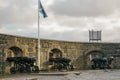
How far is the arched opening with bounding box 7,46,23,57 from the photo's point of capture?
122 feet

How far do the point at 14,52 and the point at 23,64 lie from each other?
2.65m

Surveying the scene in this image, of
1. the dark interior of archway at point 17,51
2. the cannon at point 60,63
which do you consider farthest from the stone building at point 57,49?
the cannon at point 60,63

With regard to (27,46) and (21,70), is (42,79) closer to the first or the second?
(21,70)

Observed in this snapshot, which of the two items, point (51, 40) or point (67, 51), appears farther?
point (67, 51)

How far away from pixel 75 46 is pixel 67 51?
54.2 inches

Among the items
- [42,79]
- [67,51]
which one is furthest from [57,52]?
[42,79]

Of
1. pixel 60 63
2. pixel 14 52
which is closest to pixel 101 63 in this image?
pixel 60 63

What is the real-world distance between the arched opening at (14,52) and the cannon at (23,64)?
3.94 ft

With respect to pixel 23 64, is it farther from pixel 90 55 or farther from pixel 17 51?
pixel 90 55

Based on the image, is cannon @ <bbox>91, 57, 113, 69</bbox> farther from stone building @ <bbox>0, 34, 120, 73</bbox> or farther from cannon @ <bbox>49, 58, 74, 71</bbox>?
cannon @ <bbox>49, 58, 74, 71</bbox>

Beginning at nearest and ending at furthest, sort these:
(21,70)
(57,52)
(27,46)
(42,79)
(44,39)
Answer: (42,79)
(21,70)
(27,46)
(44,39)
(57,52)

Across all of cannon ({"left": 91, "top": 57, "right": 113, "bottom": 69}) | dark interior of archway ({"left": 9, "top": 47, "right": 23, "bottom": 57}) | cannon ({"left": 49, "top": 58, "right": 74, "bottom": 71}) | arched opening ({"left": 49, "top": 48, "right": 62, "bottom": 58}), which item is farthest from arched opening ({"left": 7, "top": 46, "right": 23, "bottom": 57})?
cannon ({"left": 91, "top": 57, "right": 113, "bottom": 69})

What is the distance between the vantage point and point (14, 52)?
127 ft

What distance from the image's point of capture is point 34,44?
130ft
